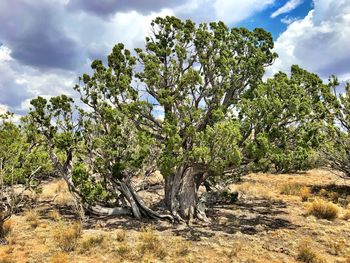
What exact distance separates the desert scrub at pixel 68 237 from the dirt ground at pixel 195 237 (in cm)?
4

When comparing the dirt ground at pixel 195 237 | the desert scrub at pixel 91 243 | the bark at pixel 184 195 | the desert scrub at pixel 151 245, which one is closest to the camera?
the dirt ground at pixel 195 237

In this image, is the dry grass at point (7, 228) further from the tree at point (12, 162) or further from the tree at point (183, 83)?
the tree at point (183, 83)

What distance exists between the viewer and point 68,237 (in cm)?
1404

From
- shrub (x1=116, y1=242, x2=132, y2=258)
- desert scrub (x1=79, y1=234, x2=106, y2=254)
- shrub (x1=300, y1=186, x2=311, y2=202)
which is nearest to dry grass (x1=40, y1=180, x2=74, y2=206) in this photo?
desert scrub (x1=79, y1=234, x2=106, y2=254)

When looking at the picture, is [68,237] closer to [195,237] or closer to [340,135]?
[195,237]

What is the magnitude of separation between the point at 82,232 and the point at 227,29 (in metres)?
12.7

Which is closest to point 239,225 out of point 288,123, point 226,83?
point 288,123

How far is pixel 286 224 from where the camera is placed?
57.7 feet

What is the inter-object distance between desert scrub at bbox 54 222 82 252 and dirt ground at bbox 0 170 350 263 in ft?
0.14

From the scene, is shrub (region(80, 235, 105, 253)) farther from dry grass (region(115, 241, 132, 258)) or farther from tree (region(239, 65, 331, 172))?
tree (region(239, 65, 331, 172))

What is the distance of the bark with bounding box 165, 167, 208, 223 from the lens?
715 inches

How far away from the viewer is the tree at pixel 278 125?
51.2ft

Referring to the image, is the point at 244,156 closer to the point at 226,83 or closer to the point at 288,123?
the point at 288,123

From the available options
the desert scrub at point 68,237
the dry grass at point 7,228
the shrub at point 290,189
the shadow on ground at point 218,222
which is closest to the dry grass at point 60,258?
the desert scrub at point 68,237
